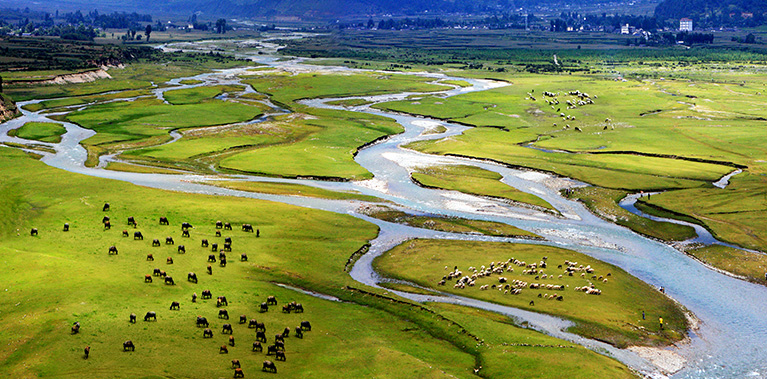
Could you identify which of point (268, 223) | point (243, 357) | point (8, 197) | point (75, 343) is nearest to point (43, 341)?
point (75, 343)

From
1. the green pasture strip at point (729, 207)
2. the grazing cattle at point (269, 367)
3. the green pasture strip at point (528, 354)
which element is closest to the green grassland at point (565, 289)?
the green pasture strip at point (528, 354)

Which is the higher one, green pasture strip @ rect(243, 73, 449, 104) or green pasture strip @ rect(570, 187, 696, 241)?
green pasture strip @ rect(243, 73, 449, 104)

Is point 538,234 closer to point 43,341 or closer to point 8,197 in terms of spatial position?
point 43,341

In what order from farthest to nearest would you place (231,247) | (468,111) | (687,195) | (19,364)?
(468,111)
(687,195)
(231,247)
(19,364)

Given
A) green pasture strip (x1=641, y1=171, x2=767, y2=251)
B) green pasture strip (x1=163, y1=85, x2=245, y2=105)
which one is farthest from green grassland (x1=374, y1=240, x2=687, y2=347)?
green pasture strip (x1=163, y1=85, x2=245, y2=105)

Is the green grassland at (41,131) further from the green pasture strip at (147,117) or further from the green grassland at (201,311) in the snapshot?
the green grassland at (201,311)

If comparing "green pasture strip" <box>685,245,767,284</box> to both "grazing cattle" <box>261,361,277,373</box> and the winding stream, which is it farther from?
"grazing cattle" <box>261,361,277,373</box>

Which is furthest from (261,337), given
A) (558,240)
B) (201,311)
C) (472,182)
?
(472,182)
